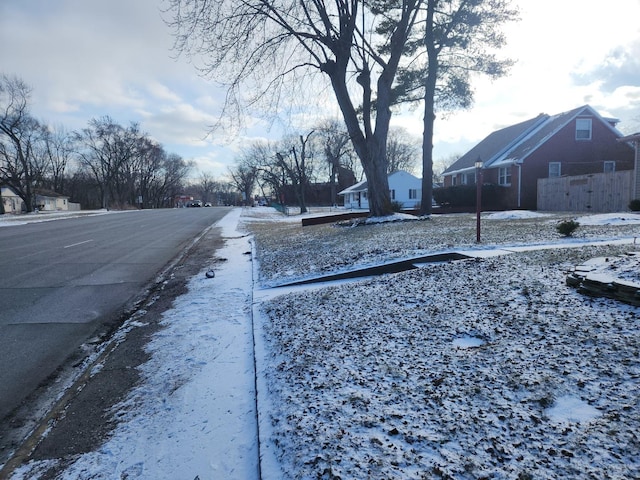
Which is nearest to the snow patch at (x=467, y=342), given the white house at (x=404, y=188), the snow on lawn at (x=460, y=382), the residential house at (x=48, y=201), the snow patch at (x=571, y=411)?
the snow on lawn at (x=460, y=382)

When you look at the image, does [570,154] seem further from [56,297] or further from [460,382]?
[56,297]

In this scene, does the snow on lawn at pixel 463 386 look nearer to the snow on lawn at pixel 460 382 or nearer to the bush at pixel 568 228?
the snow on lawn at pixel 460 382

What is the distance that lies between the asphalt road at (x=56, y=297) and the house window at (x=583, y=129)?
2624 cm

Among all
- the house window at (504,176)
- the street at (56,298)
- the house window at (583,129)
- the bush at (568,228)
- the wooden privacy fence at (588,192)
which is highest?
the house window at (583,129)

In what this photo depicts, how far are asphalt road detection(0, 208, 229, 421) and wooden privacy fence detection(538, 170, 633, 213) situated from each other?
1931 cm

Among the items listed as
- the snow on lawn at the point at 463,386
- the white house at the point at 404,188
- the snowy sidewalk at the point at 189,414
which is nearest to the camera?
the snow on lawn at the point at 463,386

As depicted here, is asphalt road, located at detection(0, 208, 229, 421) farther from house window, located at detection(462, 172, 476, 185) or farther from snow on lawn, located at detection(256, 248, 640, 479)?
house window, located at detection(462, 172, 476, 185)

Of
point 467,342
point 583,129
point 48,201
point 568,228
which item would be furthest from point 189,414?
point 48,201

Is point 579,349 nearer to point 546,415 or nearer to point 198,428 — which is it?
point 546,415

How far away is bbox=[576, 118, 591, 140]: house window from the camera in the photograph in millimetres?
25812

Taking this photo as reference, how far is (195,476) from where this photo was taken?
249cm

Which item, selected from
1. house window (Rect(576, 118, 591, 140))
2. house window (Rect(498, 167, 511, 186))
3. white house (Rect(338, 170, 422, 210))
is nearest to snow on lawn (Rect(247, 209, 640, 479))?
house window (Rect(498, 167, 511, 186))

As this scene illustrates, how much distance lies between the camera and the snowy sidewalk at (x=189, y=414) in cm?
262

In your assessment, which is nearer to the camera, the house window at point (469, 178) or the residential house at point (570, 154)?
the residential house at point (570, 154)
